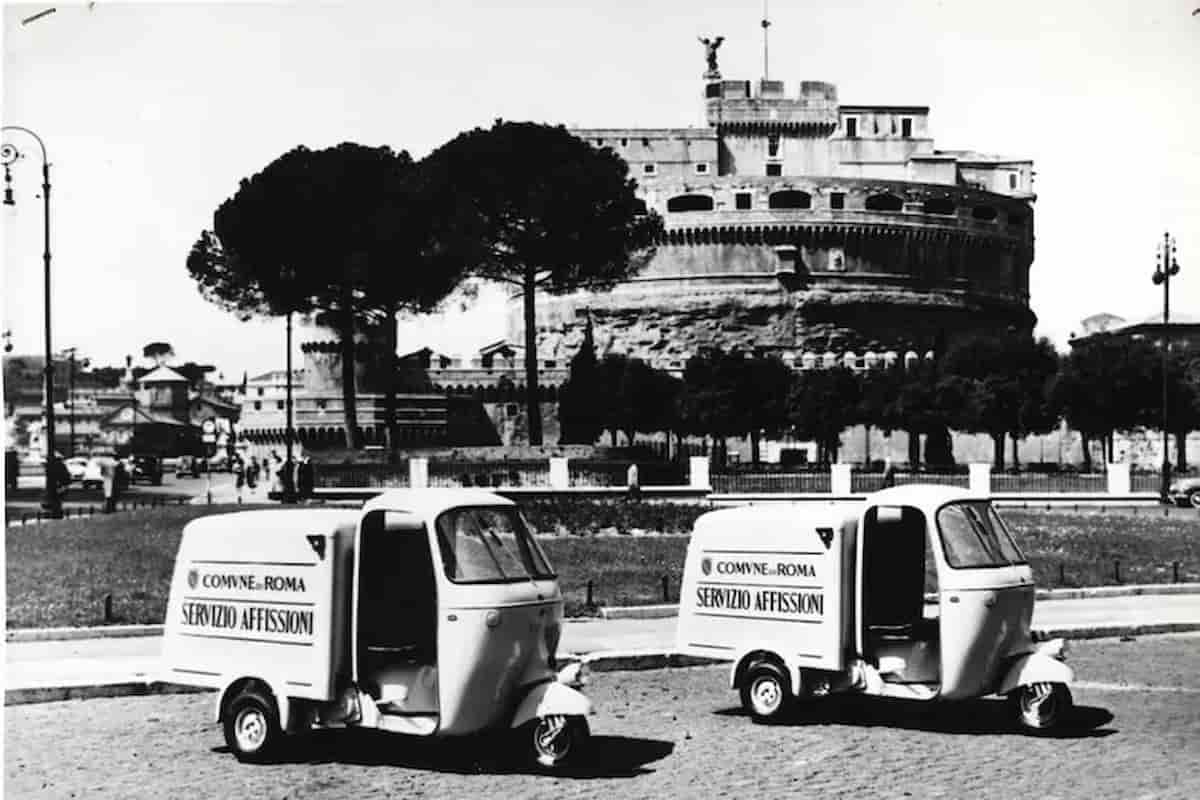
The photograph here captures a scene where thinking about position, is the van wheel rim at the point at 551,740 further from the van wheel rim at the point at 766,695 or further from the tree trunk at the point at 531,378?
the tree trunk at the point at 531,378

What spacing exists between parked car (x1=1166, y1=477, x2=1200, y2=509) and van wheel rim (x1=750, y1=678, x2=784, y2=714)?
90.3ft

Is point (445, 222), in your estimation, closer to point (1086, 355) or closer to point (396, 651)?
point (1086, 355)

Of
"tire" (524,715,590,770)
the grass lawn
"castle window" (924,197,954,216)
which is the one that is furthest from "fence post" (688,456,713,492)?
"castle window" (924,197,954,216)

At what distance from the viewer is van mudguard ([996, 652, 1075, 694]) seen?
396 inches

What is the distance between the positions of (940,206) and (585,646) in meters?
87.3

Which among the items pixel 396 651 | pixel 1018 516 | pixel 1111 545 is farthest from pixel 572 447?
pixel 396 651

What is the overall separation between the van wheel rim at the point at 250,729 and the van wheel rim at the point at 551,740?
1.71m

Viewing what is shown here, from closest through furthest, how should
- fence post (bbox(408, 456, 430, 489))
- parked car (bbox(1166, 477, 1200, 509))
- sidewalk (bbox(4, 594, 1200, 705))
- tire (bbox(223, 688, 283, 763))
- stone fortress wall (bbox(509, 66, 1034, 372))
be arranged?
tire (bbox(223, 688, 283, 763)) < sidewalk (bbox(4, 594, 1200, 705)) < fence post (bbox(408, 456, 430, 489)) < parked car (bbox(1166, 477, 1200, 509)) < stone fortress wall (bbox(509, 66, 1034, 372))

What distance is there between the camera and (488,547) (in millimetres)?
9117

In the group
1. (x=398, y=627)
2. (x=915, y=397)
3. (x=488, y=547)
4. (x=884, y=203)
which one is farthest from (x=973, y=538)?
(x=884, y=203)

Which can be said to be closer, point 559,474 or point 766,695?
point 766,695

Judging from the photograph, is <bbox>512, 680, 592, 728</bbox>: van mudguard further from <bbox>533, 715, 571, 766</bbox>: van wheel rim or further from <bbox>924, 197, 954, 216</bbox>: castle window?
<bbox>924, 197, 954, 216</bbox>: castle window

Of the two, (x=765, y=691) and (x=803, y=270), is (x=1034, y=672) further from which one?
(x=803, y=270)

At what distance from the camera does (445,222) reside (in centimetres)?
4681
